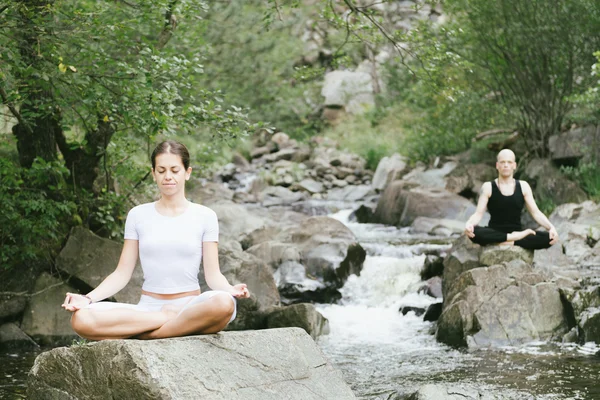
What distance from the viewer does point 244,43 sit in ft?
86.7

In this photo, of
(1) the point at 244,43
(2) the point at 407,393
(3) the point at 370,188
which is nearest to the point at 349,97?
(1) the point at 244,43

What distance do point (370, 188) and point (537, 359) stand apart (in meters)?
14.3

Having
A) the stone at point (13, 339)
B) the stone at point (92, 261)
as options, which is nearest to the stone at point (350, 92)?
the stone at point (92, 261)

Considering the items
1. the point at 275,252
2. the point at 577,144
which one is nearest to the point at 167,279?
the point at 275,252

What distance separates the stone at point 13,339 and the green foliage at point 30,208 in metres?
0.75

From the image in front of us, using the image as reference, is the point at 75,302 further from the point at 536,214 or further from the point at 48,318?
the point at 536,214

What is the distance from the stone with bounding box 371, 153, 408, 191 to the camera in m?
20.6

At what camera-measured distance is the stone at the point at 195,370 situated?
12.4 feet

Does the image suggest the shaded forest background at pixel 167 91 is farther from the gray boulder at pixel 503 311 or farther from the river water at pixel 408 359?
the gray boulder at pixel 503 311

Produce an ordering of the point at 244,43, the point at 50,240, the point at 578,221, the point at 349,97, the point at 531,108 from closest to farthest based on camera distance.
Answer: the point at 50,240, the point at 578,221, the point at 531,108, the point at 244,43, the point at 349,97

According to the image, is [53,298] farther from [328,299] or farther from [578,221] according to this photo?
[578,221]

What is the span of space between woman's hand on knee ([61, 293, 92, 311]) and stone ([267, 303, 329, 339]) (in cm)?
519

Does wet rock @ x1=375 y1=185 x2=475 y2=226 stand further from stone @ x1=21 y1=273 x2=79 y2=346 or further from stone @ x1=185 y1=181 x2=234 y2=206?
stone @ x1=21 y1=273 x2=79 y2=346

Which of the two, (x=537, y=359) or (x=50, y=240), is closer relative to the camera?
(x=537, y=359)
